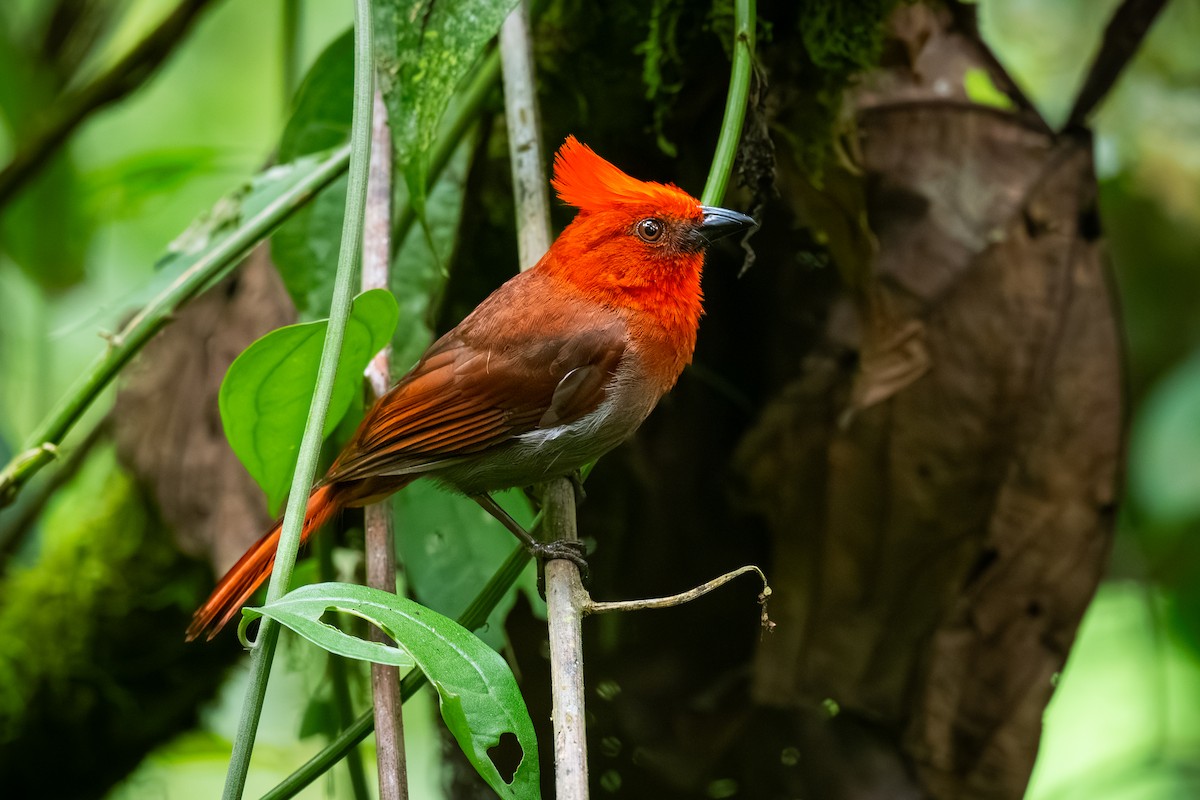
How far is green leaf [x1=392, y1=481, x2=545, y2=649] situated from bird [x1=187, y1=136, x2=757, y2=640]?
0.19 feet

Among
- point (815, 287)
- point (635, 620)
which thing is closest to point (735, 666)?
point (635, 620)

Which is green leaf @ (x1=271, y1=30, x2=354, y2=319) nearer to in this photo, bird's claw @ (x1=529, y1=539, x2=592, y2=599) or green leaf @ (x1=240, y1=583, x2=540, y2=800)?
bird's claw @ (x1=529, y1=539, x2=592, y2=599)

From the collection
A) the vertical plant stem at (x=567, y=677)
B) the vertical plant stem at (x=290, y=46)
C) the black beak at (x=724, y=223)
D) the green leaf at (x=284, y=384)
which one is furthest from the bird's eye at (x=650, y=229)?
the vertical plant stem at (x=290, y=46)

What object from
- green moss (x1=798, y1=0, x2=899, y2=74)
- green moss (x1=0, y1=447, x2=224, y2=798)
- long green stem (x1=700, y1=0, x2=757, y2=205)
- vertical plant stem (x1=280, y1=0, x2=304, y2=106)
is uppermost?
vertical plant stem (x1=280, y1=0, x2=304, y2=106)

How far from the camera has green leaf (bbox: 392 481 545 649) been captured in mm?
2314

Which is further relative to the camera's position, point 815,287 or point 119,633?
point 119,633

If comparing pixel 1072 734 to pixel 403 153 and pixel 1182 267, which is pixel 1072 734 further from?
pixel 403 153

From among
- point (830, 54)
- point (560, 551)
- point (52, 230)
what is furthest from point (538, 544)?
point (52, 230)

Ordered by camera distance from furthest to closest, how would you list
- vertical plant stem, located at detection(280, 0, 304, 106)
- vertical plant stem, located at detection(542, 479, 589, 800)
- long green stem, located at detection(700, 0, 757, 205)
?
vertical plant stem, located at detection(280, 0, 304, 106)
long green stem, located at detection(700, 0, 757, 205)
vertical plant stem, located at detection(542, 479, 589, 800)

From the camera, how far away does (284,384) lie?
1952mm

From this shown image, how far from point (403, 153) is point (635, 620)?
1.24 metres

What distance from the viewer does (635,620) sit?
8.48 ft

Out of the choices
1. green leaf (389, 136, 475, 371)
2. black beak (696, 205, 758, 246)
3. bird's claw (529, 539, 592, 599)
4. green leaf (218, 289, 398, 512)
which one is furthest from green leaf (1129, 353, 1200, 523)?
green leaf (218, 289, 398, 512)

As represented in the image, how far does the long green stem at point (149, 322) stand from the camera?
2.13 m
